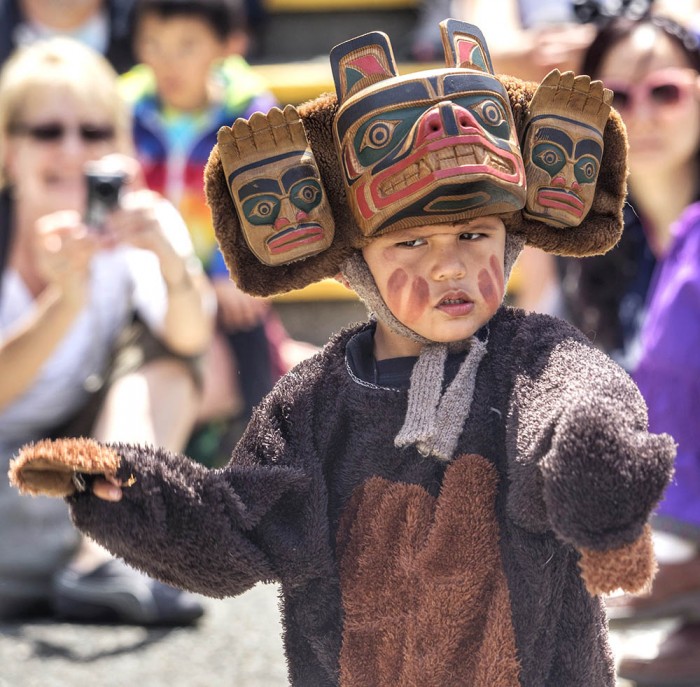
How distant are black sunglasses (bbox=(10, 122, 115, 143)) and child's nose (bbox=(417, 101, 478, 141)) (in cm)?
186

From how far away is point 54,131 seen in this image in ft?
10.6

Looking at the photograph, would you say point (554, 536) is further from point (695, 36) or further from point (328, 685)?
point (695, 36)

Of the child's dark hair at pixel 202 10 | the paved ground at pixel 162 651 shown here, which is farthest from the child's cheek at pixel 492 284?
the child's dark hair at pixel 202 10

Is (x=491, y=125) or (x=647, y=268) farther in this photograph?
(x=647, y=268)

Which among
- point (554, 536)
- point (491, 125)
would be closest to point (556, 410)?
point (554, 536)

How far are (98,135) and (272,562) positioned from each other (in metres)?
1.91

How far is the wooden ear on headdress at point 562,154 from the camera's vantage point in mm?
1646

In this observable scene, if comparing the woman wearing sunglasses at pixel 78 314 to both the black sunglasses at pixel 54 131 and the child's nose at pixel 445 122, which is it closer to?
the black sunglasses at pixel 54 131

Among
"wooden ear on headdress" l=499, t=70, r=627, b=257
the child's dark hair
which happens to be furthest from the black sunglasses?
"wooden ear on headdress" l=499, t=70, r=627, b=257

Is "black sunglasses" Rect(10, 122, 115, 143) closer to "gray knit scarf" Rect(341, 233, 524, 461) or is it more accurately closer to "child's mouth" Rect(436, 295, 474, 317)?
"gray knit scarf" Rect(341, 233, 524, 461)

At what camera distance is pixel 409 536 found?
1591mm

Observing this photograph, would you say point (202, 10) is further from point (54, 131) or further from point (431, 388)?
point (431, 388)

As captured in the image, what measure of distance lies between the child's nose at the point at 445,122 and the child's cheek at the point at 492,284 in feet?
0.57

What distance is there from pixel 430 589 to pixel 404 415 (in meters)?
0.22
